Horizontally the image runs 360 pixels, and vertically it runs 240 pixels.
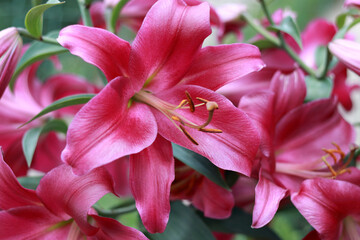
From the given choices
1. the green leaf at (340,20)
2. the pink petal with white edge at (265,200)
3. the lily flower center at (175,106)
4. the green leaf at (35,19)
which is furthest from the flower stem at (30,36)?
the green leaf at (340,20)

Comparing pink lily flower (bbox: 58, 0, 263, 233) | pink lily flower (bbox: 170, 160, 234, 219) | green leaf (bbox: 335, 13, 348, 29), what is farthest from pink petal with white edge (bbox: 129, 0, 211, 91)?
green leaf (bbox: 335, 13, 348, 29)

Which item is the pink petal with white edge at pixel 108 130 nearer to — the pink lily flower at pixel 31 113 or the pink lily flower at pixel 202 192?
the pink lily flower at pixel 202 192

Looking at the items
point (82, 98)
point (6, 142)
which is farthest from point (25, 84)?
point (82, 98)

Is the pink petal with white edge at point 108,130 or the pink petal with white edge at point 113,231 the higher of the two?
the pink petal with white edge at point 108,130

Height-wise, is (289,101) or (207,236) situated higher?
(289,101)

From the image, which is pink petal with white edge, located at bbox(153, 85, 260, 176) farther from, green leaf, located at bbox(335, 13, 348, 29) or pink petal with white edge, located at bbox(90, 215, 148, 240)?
green leaf, located at bbox(335, 13, 348, 29)

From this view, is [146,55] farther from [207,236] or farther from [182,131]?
[207,236]
